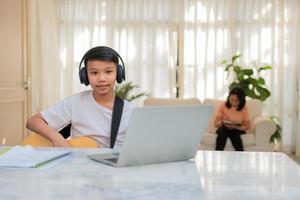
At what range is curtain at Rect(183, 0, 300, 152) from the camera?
18.1 ft

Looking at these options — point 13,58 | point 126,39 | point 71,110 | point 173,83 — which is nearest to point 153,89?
point 173,83

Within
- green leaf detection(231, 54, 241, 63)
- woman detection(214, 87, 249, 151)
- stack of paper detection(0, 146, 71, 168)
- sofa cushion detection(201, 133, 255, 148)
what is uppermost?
green leaf detection(231, 54, 241, 63)

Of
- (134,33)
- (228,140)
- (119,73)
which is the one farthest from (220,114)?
(119,73)

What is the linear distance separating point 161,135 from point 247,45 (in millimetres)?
4770

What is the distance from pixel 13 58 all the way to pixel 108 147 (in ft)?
9.94

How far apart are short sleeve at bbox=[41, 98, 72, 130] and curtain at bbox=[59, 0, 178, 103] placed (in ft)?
13.5

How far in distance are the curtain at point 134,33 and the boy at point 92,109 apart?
4.13m

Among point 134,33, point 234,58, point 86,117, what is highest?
point 134,33

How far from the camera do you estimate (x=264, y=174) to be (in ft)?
3.47

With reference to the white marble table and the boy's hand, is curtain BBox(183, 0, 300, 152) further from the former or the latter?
the white marble table

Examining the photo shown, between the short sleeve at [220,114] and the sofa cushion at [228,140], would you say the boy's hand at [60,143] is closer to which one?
the sofa cushion at [228,140]

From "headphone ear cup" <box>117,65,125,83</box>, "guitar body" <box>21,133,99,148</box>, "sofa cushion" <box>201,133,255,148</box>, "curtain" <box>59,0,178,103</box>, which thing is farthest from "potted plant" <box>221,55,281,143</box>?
"guitar body" <box>21,133,99,148</box>

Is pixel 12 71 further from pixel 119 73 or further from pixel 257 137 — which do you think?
pixel 119 73

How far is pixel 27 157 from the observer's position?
1.19m
